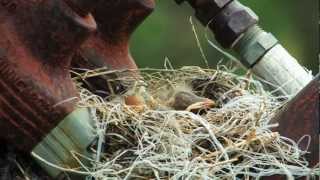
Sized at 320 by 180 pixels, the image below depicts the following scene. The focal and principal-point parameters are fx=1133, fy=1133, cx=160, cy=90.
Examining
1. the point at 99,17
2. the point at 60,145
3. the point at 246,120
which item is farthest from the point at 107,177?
the point at 99,17

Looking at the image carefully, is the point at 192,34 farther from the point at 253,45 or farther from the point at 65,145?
the point at 65,145

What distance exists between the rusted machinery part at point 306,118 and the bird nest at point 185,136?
1 centimetres

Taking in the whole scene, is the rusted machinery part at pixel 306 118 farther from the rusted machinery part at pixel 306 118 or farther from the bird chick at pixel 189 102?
the bird chick at pixel 189 102

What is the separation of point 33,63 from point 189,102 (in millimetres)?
306

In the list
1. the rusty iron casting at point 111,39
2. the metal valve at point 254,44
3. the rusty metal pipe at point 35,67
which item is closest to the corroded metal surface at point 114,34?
the rusty iron casting at point 111,39

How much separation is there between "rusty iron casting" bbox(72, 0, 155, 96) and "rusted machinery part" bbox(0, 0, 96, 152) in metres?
0.21

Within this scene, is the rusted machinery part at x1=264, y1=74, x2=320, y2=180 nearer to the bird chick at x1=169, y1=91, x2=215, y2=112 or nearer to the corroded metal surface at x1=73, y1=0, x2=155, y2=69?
the bird chick at x1=169, y1=91, x2=215, y2=112

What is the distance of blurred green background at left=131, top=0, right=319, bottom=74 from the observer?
584 centimetres

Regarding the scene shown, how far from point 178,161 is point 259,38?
1.47 ft

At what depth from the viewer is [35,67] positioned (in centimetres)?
171

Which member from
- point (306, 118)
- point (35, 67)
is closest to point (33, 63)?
point (35, 67)

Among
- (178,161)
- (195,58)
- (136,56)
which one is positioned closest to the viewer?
(178,161)

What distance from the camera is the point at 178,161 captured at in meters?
1.66

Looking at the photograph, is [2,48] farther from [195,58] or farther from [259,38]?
[195,58]
